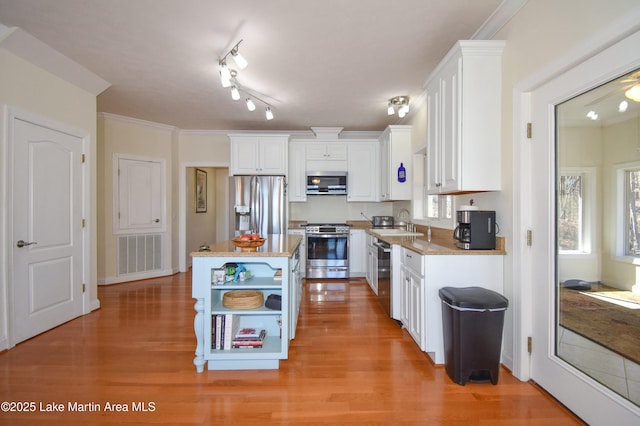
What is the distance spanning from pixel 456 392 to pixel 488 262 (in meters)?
0.93

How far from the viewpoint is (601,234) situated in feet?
5.14

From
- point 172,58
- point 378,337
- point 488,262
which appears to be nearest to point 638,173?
point 488,262

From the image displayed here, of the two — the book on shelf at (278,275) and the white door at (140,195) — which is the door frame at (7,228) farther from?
the book on shelf at (278,275)

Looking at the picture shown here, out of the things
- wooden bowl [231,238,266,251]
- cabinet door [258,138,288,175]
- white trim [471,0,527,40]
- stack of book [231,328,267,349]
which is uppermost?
white trim [471,0,527,40]

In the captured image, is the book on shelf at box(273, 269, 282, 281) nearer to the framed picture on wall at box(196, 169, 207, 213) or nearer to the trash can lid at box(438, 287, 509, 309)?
the trash can lid at box(438, 287, 509, 309)

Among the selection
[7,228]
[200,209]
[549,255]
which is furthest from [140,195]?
[549,255]

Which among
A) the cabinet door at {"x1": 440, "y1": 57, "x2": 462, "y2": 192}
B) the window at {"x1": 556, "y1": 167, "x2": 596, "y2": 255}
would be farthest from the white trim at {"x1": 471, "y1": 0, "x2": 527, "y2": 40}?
the window at {"x1": 556, "y1": 167, "x2": 596, "y2": 255}

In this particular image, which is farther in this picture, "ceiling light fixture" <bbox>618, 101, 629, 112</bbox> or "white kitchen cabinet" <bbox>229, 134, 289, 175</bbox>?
"white kitchen cabinet" <bbox>229, 134, 289, 175</bbox>

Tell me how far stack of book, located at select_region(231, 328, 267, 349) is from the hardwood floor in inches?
7.3

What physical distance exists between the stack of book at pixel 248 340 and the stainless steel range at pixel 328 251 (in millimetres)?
2607

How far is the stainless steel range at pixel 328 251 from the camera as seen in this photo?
4.86 m

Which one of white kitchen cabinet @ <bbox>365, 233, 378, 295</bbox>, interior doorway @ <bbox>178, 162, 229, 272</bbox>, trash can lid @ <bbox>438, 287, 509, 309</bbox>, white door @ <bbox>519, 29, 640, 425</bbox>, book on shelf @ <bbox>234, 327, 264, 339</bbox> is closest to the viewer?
white door @ <bbox>519, 29, 640, 425</bbox>

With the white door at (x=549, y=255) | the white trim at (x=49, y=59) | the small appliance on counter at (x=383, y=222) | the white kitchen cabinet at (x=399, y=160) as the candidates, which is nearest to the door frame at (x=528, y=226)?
the white door at (x=549, y=255)

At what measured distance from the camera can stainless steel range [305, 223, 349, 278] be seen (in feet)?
15.9
